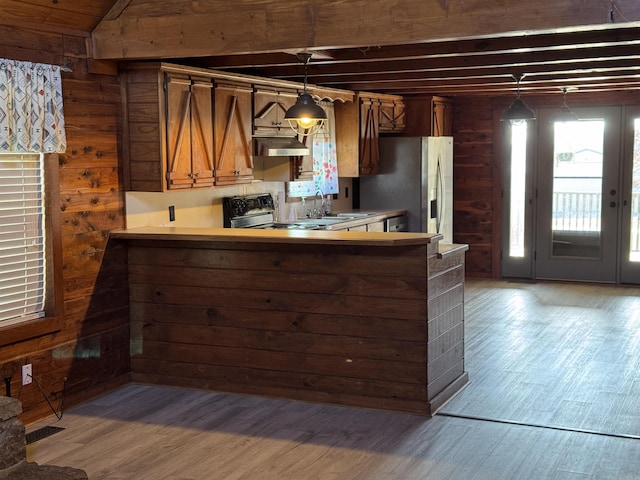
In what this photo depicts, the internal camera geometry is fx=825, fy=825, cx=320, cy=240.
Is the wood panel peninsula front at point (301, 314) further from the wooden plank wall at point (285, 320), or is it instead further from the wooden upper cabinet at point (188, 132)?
the wooden upper cabinet at point (188, 132)

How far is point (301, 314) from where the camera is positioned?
17.5 feet

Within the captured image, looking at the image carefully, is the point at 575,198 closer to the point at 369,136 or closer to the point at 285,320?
the point at 369,136

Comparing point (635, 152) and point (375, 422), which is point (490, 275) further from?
point (375, 422)

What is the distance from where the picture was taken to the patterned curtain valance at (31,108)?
4.64m

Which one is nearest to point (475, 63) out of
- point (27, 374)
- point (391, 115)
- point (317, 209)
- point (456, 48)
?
point (456, 48)

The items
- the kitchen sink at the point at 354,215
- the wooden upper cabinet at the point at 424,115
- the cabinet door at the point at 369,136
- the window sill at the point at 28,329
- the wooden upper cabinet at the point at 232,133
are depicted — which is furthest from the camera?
the wooden upper cabinet at the point at 424,115

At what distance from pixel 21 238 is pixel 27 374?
0.82 metres

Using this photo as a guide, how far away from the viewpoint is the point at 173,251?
5.63 m

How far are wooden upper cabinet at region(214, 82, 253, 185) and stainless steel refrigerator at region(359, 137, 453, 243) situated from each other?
3.00m

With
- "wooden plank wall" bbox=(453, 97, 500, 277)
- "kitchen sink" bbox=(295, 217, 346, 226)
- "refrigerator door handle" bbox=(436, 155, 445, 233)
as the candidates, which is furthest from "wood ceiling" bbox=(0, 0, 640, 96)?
"wooden plank wall" bbox=(453, 97, 500, 277)

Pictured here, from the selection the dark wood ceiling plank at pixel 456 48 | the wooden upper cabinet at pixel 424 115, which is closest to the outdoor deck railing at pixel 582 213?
the wooden upper cabinet at pixel 424 115

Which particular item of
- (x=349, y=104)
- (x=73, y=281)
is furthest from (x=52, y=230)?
(x=349, y=104)

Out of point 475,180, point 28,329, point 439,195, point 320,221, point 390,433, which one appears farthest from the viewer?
point 475,180

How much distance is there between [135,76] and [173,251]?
1195 millimetres
